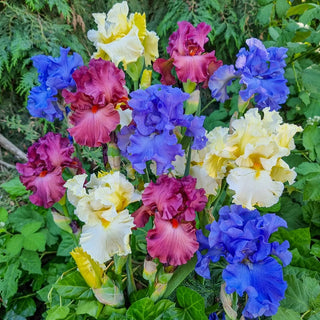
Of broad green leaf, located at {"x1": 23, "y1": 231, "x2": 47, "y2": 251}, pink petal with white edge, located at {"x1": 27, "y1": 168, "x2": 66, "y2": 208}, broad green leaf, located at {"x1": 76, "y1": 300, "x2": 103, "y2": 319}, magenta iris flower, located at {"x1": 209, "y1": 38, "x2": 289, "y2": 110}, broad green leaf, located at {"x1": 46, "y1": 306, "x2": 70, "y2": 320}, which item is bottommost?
broad green leaf, located at {"x1": 23, "y1": 231, "x2": 47, "y2": 251}

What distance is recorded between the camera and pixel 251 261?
636 millimetres

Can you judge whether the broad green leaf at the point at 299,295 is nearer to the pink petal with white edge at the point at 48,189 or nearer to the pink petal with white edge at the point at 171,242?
the pink petal with white edge at the point at 171,242

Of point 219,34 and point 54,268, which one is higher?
point 219,34

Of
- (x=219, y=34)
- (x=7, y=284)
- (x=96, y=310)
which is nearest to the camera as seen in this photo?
(x=96, y=310)

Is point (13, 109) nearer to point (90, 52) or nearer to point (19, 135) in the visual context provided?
point (19, 135)

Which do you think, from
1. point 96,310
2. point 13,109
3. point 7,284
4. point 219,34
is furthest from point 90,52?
point 96,310

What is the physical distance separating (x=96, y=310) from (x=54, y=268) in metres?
0.53

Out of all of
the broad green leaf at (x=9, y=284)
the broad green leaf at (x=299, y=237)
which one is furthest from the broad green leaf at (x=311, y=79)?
the broad green leaf at (x=9, y=284)

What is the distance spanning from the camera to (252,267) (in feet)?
2.08

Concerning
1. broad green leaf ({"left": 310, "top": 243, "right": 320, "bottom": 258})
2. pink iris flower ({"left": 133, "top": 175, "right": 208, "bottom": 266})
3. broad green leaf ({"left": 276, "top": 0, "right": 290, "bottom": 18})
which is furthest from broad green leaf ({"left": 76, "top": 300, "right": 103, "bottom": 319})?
broad green leaf ({"left": 276, "top": 0, "right": 290, "bottom": 18})

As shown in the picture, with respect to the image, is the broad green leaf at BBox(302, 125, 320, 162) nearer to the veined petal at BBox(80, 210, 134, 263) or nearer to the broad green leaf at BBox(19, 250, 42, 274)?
the veined petal at BBox(80, 210, 134, 263)

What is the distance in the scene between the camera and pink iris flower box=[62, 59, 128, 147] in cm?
62

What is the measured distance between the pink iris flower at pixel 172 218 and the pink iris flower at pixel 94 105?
13 cm

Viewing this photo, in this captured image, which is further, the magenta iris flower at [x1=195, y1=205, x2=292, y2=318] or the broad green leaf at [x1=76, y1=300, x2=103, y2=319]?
the broad green leaf at [x1=76, y1=300, x2=103, y2=319]
